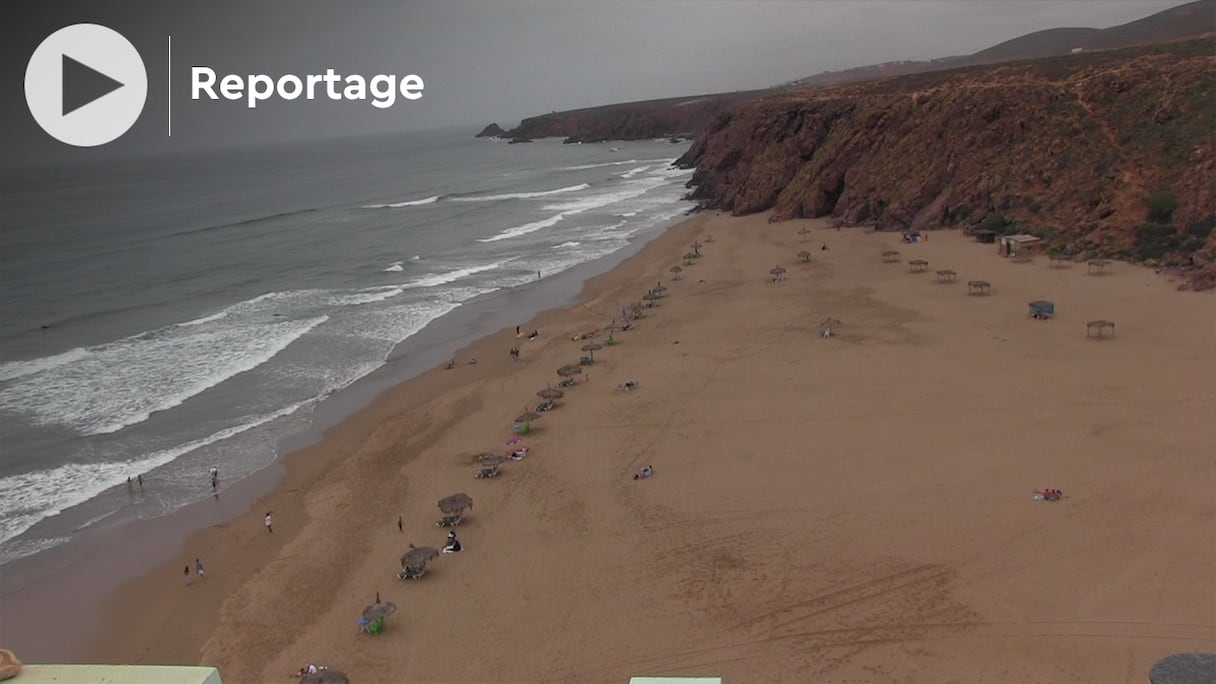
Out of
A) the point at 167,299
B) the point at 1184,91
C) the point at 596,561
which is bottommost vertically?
the point at 596,561

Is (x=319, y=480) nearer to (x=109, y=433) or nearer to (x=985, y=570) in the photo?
(x=109, y=433)

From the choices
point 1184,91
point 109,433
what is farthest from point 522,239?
point 1184,91

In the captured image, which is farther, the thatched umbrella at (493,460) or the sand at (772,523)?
the thatched umbrella at (493,460)

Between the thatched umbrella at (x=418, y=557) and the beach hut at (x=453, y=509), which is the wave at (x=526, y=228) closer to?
the beach hut at (x=453, y=509)

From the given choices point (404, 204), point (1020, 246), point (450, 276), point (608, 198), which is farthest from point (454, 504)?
point (404, 204)

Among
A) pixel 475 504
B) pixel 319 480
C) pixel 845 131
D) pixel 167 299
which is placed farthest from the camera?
pixel 845 131

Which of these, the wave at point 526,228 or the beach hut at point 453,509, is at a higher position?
the wave at point 526,228

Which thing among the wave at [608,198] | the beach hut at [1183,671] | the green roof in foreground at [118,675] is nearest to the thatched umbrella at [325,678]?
the green roof in foreground at [118,675]
